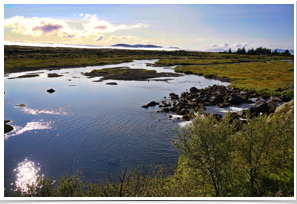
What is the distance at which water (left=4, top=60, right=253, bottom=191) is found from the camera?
20.6 meters

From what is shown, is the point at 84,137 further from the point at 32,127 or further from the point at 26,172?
the point at 32,127

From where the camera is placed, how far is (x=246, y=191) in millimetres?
12258

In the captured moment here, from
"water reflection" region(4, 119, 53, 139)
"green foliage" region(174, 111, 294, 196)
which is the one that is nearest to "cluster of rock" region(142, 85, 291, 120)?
"water reflection" region(4, 119, 53, 139)

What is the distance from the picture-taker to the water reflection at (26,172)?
59.2 ft

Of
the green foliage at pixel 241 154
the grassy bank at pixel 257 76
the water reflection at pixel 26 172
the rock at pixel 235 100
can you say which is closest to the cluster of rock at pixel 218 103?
the rock at pixel 235 100

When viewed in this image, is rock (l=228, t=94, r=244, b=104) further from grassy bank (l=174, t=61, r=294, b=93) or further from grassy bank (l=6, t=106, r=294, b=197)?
grassy bank (l=6, t=106, r=294, b=197)

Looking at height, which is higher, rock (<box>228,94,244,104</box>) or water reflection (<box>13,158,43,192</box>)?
rock (<box>228,94,244,104</box>)

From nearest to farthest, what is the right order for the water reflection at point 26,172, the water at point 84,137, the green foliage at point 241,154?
the green foliage at point 241,154, the water reflection at point 26,172, the water at point 84,137

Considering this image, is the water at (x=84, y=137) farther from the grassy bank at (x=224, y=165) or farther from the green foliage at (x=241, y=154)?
the green foliage at (x=241, y=154)

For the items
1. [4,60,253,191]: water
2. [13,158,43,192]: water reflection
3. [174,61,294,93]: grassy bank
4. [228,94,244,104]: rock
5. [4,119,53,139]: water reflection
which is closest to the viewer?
[13,158,43,192]: water reflection

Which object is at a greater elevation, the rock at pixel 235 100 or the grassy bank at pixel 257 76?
the grassy bank at pixel 257 76

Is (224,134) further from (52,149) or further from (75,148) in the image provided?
(52,149)

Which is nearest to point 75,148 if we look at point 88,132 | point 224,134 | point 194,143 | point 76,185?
point 88,132
